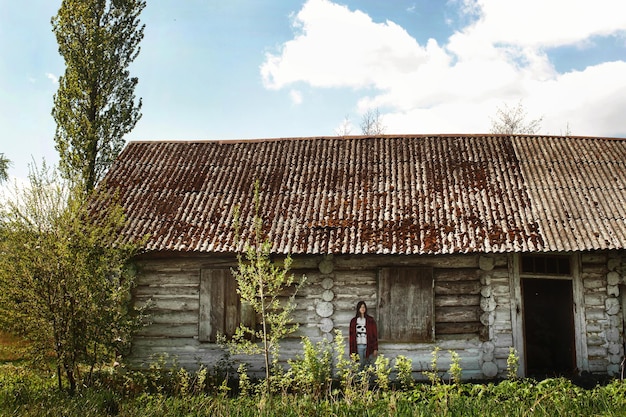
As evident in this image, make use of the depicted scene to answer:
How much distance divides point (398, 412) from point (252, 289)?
2.60 meters

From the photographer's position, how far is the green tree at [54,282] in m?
7.35

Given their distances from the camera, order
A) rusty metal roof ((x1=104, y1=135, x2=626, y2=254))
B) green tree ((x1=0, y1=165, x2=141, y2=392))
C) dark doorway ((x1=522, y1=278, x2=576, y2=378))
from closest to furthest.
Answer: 1. green tree ((x1=0, y1=165, x2=141, y2=392))
2. rusty metal roof ((x1=104, y1=135, x2=626, y2=254))
3. dark doorway ((x1=522, y1=278, x2=576, y2=378))

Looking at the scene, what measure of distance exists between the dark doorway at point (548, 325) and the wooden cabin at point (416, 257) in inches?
4.5

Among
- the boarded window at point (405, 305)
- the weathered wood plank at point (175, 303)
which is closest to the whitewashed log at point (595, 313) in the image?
the boarded window at point (405, 305)

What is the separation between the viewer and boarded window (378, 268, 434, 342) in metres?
9.73

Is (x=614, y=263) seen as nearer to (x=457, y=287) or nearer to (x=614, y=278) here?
(x=614, y=278)

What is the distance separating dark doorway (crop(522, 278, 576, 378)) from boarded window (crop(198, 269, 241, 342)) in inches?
249

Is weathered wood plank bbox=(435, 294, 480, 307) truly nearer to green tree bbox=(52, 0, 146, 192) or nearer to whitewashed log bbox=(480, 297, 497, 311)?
whitewashed log bbox=(480, 297, 497, 311)

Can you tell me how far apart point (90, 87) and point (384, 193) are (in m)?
12.0

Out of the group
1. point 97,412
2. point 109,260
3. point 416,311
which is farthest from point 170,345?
point 416,311

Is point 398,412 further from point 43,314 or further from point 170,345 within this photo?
point 170,345

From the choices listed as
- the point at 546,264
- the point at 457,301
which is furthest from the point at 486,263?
the point at 546,264

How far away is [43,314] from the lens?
731cm

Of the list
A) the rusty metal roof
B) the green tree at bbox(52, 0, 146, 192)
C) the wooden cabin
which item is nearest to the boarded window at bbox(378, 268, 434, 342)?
the wooden cabin
